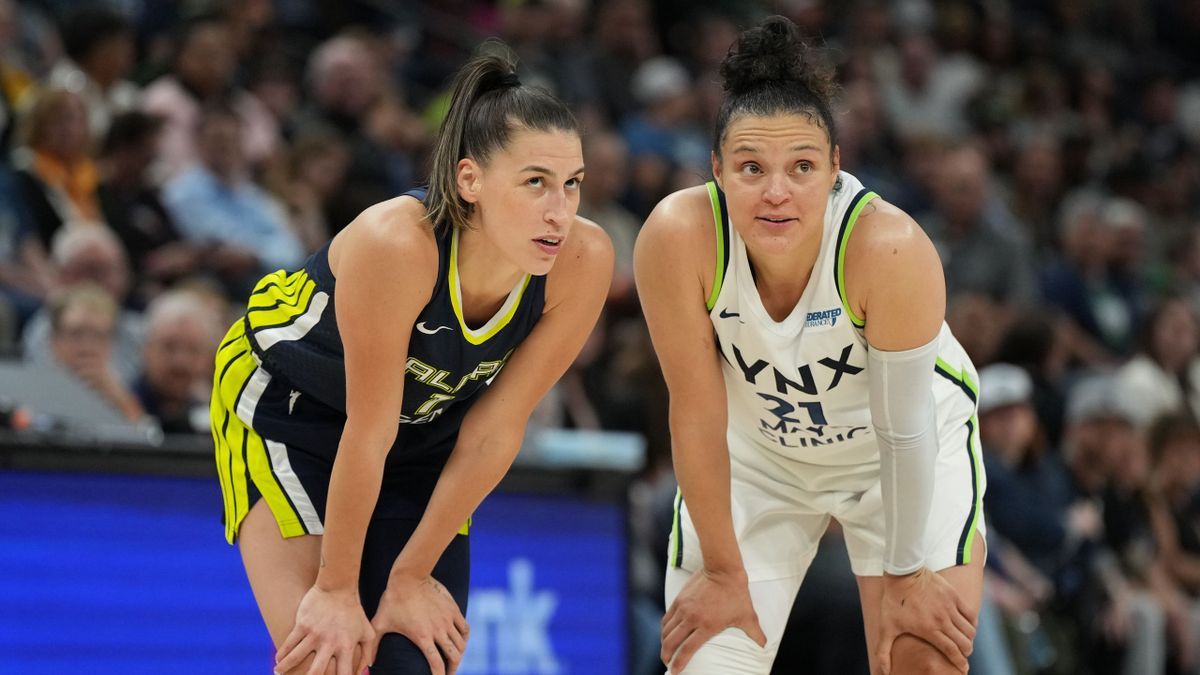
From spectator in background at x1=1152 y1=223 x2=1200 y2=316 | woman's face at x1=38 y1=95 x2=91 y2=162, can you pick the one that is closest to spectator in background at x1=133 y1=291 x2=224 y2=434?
woman's face at x1=38 y1=95 x2=91 y2=162

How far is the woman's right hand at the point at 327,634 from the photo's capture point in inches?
127

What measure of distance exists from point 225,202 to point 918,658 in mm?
4664

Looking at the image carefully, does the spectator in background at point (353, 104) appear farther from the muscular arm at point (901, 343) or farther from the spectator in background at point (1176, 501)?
the muscular arm at point (901, 343)

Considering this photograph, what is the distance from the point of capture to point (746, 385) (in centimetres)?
373

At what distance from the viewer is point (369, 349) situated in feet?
10.6

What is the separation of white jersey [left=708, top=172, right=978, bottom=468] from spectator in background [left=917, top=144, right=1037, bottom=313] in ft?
19.2

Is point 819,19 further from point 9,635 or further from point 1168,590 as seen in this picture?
point 9,635

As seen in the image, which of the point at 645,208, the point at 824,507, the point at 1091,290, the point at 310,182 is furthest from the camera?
the point at 1091,290

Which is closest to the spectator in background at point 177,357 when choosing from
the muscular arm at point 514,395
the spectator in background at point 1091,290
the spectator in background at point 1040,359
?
the muscular arm at point 514,395

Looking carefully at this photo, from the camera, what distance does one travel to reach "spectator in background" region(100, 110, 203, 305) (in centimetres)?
669

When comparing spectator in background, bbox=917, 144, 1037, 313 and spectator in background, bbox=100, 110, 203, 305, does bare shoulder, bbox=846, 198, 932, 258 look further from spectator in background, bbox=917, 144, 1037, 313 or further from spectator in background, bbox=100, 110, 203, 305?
spectator in background, bbox=917, 144, 1037, 313

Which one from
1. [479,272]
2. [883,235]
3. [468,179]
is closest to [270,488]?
[479,272]

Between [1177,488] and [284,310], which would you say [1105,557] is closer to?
[1177,488]

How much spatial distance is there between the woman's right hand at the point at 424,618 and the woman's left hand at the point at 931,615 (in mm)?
1065
